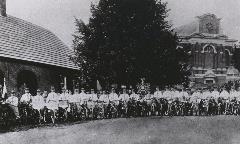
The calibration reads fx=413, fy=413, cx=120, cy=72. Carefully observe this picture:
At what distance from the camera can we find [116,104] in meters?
18.8

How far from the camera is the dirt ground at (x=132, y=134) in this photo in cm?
1090

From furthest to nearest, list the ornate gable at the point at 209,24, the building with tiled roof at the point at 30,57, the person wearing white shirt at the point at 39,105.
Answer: the ornate gable at the point at 209,24 → the building with tiled roof at the point at 30,57 → the person wearing white shirt at the point at 39,105

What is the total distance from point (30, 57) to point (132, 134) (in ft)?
41.4

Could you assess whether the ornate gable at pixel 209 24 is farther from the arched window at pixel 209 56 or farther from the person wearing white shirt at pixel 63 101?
the person wearing white shirt at pixel 63 101

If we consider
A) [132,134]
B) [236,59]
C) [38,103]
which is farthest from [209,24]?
[132,134]

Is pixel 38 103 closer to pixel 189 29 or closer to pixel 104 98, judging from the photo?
pixel 104 98

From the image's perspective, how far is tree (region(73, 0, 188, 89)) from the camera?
74.0 ft

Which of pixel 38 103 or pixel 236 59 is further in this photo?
pixel 236 59

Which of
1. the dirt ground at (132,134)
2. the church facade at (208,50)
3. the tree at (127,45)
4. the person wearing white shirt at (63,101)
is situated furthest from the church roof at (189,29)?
the dirt ground at (132,134)

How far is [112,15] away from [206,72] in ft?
65.1

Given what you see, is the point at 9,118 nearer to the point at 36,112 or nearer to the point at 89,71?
the point at 36,112

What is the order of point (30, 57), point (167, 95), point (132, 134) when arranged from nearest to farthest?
point (132, 134) → point (167, 95) → point (30, 57)

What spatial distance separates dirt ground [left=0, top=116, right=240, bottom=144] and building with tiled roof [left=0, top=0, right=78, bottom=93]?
26.4ft

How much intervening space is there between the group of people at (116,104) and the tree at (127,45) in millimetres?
2920
